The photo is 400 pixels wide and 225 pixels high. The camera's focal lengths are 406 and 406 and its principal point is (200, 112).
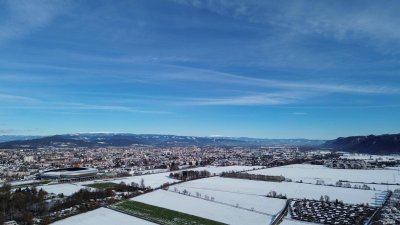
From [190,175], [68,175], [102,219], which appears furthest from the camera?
[68,175]

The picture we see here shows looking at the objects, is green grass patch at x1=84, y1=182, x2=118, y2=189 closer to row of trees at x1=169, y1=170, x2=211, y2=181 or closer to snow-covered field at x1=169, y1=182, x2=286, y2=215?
snow-covered field at x1=169, y1=182, x2=286, y2=215

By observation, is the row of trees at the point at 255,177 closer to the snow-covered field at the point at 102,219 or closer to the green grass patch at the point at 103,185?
the green grass patch at the point at 103,185

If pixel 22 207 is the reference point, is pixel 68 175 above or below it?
above

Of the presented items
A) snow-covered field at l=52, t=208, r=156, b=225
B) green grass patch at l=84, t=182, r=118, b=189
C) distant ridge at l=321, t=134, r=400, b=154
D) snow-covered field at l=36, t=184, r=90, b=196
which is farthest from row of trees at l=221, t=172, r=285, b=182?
distant ridge at l=321, t=134, r=400, b=154

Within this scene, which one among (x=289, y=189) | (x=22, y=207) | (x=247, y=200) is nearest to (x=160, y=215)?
(x=247, y=200)

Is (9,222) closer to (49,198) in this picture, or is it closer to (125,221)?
(125,221)

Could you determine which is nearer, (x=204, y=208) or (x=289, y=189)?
(x=204, y=208)

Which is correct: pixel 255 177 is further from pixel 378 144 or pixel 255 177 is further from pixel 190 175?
pixel 378 144

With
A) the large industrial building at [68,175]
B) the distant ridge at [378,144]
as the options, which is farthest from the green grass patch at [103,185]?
the distant ridge at [378,144]
